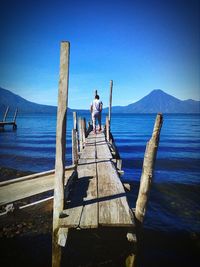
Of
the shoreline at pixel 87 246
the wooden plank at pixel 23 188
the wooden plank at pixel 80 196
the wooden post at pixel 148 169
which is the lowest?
the shoreline at pixel 87 246

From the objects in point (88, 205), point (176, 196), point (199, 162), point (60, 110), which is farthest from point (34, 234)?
point (199, 162)

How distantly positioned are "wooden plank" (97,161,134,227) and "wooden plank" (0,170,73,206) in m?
1.46

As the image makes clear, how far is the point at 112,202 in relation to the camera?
402cm

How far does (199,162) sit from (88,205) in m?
17.6

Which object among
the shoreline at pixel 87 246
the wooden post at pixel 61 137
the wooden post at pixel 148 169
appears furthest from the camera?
the shoreline at pixel 87 246

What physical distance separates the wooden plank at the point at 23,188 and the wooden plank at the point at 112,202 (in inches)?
57.6

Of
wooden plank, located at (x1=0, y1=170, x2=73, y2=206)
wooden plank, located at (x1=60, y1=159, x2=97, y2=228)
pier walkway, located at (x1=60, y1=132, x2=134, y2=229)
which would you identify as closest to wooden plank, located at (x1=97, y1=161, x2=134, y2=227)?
pier walkway, located at (x1=60, y1=132, x2=134, y2=229)

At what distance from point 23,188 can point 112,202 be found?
2.33 m

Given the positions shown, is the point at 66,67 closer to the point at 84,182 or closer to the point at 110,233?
the point at 84,182

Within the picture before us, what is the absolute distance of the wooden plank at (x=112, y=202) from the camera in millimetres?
3336

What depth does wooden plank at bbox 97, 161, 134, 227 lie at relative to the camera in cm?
334

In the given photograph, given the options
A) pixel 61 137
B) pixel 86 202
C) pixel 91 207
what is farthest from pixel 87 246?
pixel 61 137

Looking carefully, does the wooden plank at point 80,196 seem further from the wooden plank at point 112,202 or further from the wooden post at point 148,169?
the wooden post at point 148,169

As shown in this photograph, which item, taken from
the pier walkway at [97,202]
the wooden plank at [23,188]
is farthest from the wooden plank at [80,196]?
the wooden plank at [23,188]
